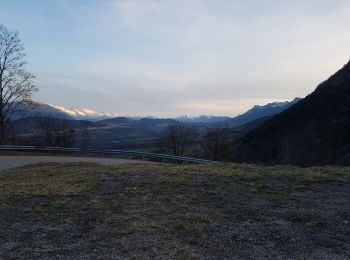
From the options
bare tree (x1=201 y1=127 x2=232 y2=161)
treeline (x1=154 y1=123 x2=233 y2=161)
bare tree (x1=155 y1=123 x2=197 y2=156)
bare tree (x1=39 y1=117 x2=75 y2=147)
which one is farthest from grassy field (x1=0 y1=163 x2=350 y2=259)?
bare tree (x1=155 y1=123 x2=197 y2=156)

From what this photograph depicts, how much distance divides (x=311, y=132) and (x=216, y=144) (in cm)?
3524

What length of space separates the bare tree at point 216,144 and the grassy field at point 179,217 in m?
48.0

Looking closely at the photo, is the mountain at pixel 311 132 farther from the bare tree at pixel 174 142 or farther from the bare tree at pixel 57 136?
the bare tree at pixel 57 136

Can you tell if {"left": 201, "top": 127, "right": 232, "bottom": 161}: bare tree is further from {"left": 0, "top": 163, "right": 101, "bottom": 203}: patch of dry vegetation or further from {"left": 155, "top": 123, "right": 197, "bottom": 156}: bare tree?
{"left": 0, "top": 163, "right": 101, "bottom": 203}: patch of dry vegetation

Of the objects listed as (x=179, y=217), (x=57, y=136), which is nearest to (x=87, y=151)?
(x=179, y=217)

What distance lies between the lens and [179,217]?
381 inches

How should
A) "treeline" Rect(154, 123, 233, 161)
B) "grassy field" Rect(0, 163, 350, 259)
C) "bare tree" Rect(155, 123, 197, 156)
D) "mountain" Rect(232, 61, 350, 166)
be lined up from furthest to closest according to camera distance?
"mountain" Rect(232, 61, 350, 166)
"bare tree" Rect(155, 123, 197, 156)
"treeline" Rect(154, 123, 233, 161)
"grassy field" Rect(0, 163, 350, 259)

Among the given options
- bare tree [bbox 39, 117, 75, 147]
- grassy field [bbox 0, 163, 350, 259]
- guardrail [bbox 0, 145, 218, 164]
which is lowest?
grassy field [bbox 0, 163, 350, 259]

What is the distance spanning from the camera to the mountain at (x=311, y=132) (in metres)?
76.0

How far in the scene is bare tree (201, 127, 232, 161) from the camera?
6362 centimetres

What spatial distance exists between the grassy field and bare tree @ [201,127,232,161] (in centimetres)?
4797

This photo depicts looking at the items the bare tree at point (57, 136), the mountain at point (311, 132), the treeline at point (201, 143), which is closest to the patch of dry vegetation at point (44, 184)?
the treeline at point (201, 143)

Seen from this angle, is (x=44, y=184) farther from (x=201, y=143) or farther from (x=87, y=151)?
(x=201, y=143)

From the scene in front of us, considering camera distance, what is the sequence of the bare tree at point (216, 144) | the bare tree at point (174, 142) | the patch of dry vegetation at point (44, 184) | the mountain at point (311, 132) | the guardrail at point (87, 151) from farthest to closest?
the mountain at point (311, 132) → the bare tree at point (174, 142) → the bare tree at point (216, 144) → the guardrail at point (87, 151) → the patch of dry vegetation at point (44, 184)
